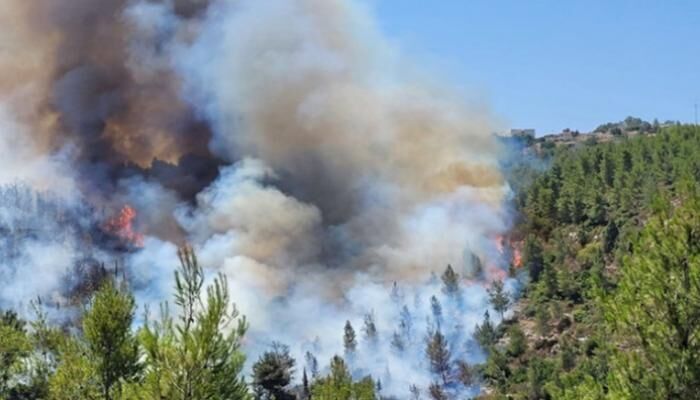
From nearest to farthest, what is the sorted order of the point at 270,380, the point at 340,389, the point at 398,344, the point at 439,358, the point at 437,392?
the point at 340,389 < the point at 270,380 < the point at 437,392 < the point at 439,358 < the point at 398,344

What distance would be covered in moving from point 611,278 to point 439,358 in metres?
31.6

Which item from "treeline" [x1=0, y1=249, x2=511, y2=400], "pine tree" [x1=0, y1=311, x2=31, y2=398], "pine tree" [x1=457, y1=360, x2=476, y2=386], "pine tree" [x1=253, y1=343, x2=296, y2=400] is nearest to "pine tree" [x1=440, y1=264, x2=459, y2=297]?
"pine tree" [x1=457, y1=360, x2=476, y2=386]

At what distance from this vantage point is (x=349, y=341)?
146 m

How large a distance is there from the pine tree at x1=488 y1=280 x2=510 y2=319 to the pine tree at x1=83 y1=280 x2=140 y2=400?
406 feet

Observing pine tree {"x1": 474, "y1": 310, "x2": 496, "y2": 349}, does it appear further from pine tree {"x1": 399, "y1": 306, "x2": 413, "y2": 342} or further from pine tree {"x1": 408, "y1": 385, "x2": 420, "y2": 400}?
pine tree {"x1": 399, "y1": 306, "x2": 413, "y2": 342}

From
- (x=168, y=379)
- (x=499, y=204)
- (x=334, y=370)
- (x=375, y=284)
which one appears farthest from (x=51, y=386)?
(x=499, y=204)

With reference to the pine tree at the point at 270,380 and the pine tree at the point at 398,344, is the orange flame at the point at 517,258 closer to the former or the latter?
the pine tree at the point at 398,344

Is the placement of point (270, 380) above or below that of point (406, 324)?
below

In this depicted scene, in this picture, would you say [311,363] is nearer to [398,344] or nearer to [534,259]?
[398,344]

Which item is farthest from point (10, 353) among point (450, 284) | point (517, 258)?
point (517, 258)

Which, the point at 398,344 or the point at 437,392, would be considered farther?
the point at 398,344

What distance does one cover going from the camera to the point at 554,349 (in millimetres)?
128625

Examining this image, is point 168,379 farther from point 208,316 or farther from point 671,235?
point 671,235

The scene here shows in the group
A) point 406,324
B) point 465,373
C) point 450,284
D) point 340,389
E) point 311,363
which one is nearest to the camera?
point 340,389
